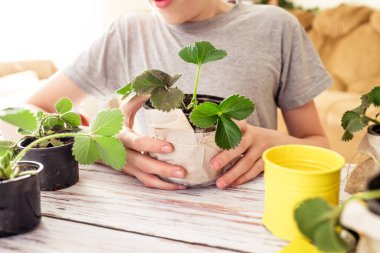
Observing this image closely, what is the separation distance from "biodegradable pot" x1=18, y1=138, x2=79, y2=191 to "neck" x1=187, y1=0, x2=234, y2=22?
23.1 inches

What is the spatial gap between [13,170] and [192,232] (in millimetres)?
236

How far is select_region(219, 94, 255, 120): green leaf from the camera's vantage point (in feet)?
1.82

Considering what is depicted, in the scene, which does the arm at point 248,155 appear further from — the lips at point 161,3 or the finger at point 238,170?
the lips at point 161,3

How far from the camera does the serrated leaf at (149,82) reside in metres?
0.58

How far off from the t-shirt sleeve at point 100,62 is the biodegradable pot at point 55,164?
0.52m

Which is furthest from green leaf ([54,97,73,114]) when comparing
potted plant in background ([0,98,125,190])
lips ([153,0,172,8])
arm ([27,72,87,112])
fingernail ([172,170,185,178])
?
arm ([27,72,87,112])

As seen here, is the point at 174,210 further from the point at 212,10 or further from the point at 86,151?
the point at 212,10

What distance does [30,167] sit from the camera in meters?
0.58

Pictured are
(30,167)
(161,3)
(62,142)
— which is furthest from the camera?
(161,3)

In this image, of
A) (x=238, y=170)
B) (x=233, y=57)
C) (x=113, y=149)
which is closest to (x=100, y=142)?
(x=113, y=149)

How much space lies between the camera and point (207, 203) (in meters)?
0.62

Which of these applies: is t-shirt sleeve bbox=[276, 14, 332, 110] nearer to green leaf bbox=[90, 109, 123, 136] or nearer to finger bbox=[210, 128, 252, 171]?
finger bbox=[210, 128, 252, 171]

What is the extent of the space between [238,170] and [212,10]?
0.59 m

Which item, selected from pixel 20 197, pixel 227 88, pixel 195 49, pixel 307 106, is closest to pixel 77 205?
pixel 20 197
